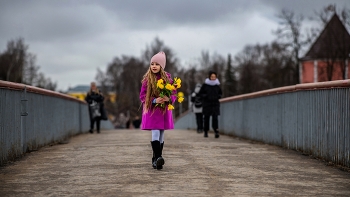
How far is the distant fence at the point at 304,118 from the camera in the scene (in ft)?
30.1

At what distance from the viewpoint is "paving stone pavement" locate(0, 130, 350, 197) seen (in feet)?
22.7

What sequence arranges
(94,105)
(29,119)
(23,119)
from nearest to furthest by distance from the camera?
(23,119), (29,119), (94,105)

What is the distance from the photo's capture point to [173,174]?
8.16 meters

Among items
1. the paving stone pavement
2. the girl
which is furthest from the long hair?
the paving stone pavement

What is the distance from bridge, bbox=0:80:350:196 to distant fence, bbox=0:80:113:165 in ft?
0.05

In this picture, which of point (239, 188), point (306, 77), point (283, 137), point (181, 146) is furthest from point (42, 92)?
point (306, 77)

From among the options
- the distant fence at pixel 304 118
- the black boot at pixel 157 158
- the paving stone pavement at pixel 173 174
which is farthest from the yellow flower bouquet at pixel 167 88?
the distant fence at pixel 304 118

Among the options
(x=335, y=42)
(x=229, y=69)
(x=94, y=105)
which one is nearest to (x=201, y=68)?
(x=229, y=69)

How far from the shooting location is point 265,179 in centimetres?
Result: 789

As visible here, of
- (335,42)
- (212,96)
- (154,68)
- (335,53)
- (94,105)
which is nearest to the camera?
(154,68)

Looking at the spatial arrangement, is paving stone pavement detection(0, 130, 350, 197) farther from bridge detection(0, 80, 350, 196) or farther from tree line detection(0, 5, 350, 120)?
tree line detection(0, 5, 350, 120)

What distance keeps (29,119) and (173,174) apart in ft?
14.2

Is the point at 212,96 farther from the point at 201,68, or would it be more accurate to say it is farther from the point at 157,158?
the point at 201,68

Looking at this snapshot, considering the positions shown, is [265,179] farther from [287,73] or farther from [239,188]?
[287,73]
